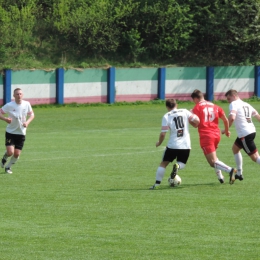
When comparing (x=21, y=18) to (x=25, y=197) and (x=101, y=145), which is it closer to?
(x=101, y=145)

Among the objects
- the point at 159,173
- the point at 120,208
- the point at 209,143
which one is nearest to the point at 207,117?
the point at 209,143

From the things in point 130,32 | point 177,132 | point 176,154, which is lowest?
point 176,154

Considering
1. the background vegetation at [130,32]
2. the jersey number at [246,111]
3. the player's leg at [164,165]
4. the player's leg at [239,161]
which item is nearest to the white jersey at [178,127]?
the player's leg at [164,165]

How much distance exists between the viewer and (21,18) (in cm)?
4597

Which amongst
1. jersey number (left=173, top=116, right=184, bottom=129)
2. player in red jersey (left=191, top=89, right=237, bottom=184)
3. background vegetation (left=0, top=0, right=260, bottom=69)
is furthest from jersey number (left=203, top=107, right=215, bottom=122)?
background vegetation (left=0, top=0, right=260, bottom=69)

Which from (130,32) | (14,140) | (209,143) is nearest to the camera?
(209,143)

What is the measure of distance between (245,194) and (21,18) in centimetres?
3281

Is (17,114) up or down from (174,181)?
up

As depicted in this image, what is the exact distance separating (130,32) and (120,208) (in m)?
34.9

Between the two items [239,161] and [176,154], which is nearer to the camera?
[176,154]

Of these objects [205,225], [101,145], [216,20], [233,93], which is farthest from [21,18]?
[205,225]

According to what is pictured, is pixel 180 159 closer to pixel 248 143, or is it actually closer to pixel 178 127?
pixel 178 127

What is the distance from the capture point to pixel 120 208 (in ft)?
45.2

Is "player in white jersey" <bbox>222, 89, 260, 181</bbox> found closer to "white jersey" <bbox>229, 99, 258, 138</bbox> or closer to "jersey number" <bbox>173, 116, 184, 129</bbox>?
"white jersey" <bbox>229, 99, 258, 138</bbox>
